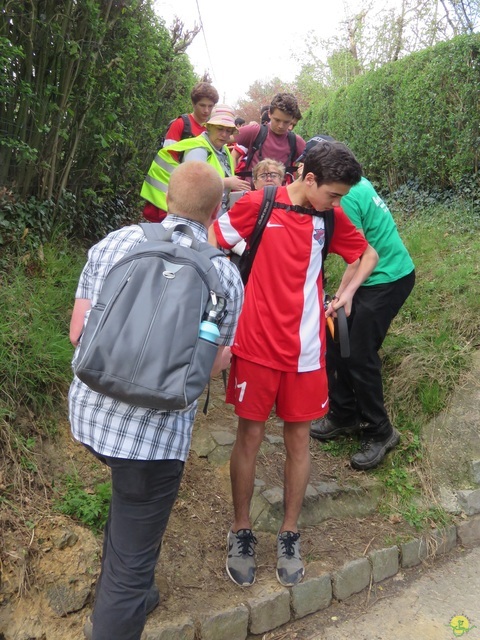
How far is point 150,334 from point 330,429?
2.64 m

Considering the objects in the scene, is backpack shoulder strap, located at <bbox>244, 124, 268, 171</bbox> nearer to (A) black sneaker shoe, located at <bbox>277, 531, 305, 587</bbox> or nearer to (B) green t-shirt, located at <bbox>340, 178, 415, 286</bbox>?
(B) green t-shirt, located at <bbox>340, 178, 415, 286</bbox>

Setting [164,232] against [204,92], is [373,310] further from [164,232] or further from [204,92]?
[204,92]

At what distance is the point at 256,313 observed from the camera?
2705 mm

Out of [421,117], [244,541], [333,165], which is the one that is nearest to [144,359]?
[333,165]

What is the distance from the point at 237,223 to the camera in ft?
8.84

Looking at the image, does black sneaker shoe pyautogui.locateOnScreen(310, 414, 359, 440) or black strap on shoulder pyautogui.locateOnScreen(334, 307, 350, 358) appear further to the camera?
black sneaker shoe pyautogui.locateOnScreen(310, 414, 359, 440)

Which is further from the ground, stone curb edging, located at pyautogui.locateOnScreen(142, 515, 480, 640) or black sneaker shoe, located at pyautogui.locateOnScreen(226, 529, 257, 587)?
black sneaker shoe, located at pyautogui.locateOnScreen(226, 529, 257, 587)

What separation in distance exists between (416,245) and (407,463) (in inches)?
117

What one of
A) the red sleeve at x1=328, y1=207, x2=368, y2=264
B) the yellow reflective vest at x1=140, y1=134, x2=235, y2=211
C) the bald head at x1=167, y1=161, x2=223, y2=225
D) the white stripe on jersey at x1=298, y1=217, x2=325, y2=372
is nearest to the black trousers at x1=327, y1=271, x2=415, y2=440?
the red sleeve at x1=328, y1=207, x2=368, y2=264

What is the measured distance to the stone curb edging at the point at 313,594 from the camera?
2506 mm

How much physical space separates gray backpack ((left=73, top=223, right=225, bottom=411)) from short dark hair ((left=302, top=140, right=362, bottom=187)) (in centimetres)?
108

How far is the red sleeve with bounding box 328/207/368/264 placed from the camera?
293 centimetres

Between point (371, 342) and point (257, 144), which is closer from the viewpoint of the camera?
point (371, 342)

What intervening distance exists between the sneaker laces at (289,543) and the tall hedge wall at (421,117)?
5331 mm
